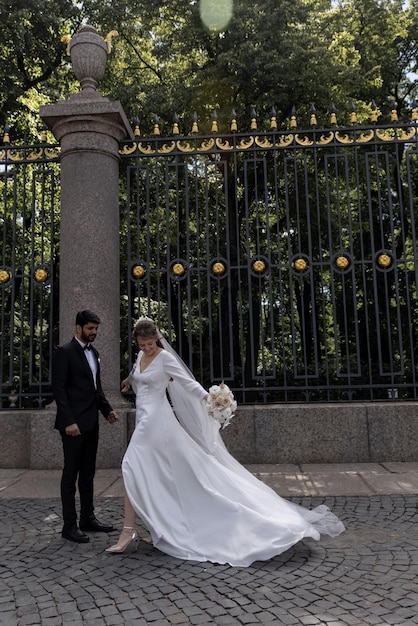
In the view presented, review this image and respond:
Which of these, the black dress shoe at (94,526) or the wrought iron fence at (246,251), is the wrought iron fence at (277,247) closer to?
A: the wrought iron fence at (246,251)

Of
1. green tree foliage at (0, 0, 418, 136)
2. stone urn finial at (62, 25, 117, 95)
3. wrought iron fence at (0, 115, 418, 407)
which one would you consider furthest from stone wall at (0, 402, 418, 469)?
green tree foliage at (0, 0, 418, 136)

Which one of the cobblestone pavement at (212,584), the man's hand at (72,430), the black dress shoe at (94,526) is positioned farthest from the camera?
the black dress shoe at (94,526)

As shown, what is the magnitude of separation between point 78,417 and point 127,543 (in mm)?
1016

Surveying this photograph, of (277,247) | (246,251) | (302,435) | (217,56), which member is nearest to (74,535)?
(302,435)

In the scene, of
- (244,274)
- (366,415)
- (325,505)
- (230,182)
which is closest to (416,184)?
(230,182)

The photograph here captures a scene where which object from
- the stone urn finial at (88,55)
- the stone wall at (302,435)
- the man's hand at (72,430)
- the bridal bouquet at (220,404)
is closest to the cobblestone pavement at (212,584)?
the man's hand at (72,430)

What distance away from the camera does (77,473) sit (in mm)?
4172

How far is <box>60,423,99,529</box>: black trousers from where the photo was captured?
156 inches

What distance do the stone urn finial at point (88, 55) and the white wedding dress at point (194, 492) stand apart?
4.52m

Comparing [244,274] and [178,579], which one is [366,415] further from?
[244,274]

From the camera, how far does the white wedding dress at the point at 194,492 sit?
137 inches

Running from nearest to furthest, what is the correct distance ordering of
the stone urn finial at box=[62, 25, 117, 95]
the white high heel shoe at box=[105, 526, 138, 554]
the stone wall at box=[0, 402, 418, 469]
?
1. the white high heel shoe at box=[105, 526, 138, 554]
2. the stone wall at box=[0, 402, 418, 469]
3. the stone urn finial at box=[62, 25, 117, 95]

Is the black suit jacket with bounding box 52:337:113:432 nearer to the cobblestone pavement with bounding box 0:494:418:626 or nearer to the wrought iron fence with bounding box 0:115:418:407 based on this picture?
the cobblestone pavement with bounding box 0:494:418:626

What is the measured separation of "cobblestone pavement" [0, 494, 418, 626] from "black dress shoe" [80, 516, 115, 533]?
7cm
